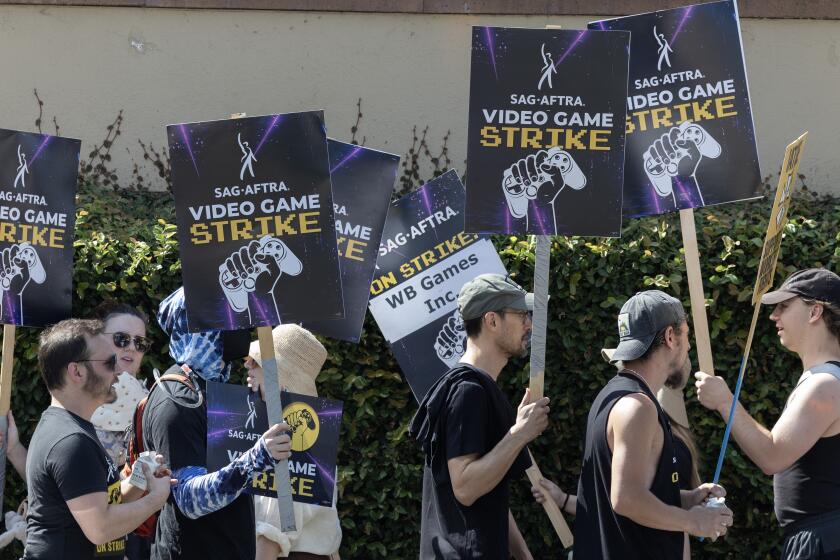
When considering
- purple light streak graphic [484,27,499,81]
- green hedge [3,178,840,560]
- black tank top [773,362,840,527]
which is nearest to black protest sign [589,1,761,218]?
purple light streak graphic [484,27,499,81]

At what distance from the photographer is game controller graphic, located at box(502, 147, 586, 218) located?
4.59 meters

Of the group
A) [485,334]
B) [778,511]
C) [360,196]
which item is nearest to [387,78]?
[360,196]

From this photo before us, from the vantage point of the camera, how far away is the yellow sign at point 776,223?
14.9ft

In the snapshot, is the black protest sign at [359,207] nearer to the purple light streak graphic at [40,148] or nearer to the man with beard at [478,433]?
the man with beard at [478,433]

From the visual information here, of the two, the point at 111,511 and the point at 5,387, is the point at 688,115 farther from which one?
the point at 5,387

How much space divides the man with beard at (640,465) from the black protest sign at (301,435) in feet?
3.37

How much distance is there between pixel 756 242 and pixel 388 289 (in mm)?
1870

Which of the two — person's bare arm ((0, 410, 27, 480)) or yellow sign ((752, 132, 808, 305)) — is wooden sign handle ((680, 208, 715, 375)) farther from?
person's bare arm ((0, 410, 27, 480))

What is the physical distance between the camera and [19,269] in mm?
5312

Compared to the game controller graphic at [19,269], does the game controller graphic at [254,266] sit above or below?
below

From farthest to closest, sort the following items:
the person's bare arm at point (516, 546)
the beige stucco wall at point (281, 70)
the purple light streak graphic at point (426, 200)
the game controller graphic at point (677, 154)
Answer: the beige stucco wall at point (281, 70)
the purple light streak graphic at point (426, 200)
the game controller graphic at point (677, 154)
the person's bare arm at point (516, 546)

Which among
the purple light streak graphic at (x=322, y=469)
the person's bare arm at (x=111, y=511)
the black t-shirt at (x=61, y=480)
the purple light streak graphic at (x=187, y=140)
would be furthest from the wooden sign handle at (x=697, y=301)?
the black t-shirt at (x=61, y=480)

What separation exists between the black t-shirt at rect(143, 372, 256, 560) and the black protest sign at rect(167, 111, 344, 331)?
41 cm

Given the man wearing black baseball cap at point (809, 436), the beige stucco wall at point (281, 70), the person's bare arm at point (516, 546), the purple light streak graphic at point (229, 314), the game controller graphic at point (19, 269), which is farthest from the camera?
the beige stucco wall at point (281, 70)
